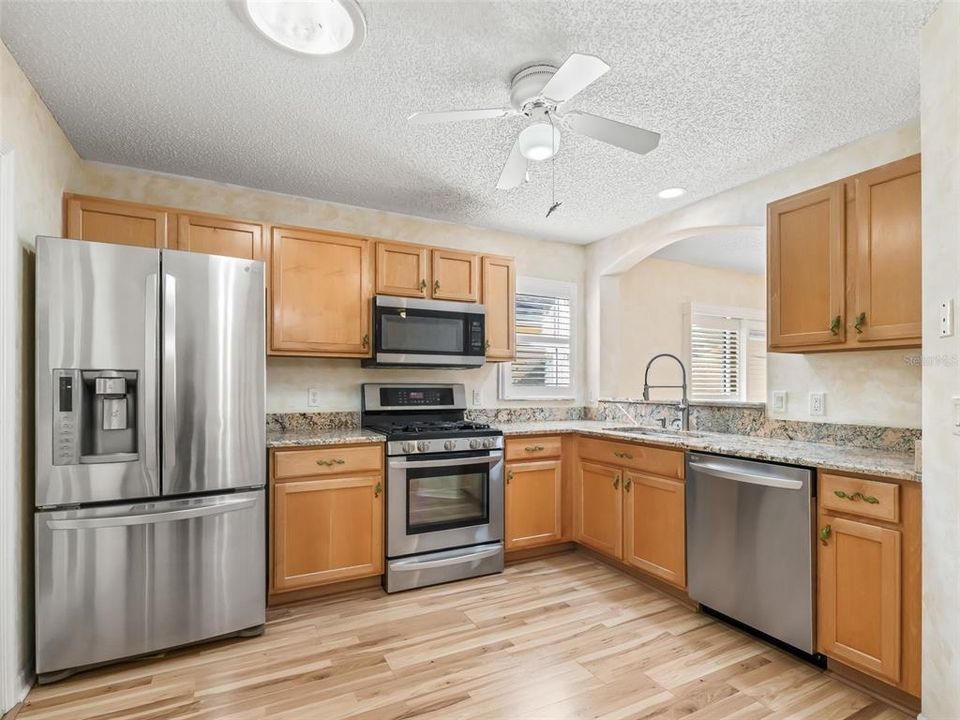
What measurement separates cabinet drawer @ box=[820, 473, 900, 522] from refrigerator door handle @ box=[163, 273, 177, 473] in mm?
2843

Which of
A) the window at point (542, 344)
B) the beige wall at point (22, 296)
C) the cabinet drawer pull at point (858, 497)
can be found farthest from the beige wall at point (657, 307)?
the beige wall at point (22, 296)

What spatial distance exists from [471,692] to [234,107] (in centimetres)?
273

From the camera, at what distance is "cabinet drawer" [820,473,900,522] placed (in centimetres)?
193

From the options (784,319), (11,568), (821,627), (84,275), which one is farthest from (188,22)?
(821,627)

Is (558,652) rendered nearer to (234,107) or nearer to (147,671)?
(147,671)

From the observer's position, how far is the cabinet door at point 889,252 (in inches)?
83.6

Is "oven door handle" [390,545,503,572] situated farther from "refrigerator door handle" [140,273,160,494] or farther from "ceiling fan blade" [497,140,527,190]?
"ceiling fan blade" [497,140,527,190]

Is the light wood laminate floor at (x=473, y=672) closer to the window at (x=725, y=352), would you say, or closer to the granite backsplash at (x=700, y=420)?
the granite backsplash at (x=700, y=420)

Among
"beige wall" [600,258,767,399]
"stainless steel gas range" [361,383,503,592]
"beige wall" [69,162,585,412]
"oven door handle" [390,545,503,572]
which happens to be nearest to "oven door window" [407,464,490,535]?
"stainless steel gas range" [361,383,503,592]

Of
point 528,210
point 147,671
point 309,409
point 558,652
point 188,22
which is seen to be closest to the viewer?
point 188,22

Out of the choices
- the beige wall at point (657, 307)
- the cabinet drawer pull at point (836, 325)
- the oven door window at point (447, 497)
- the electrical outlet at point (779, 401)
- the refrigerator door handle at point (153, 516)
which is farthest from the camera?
the beige wall at point (657, 307)

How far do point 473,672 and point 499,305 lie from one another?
2.39 m

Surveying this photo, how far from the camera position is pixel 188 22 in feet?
5.79

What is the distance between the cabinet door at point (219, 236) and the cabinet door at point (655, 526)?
2.64 metres
